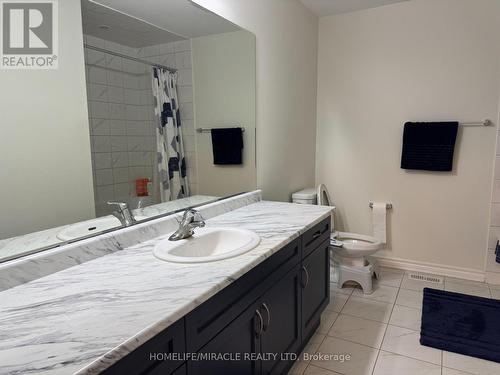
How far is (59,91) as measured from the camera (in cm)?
118

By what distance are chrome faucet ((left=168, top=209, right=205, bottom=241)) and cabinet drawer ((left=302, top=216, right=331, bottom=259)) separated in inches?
21.9

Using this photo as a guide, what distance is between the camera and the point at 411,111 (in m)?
2.94

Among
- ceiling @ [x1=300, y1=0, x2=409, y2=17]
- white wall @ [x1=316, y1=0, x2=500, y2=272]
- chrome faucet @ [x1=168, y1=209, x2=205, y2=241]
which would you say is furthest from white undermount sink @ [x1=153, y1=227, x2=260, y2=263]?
ceiling @ [x1=300, y1=0, x2=409, y2=17]

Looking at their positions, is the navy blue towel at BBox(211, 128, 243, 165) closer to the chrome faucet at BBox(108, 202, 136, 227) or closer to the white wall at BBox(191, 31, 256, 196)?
the white wall at BBox(191, 31, 256, 196)

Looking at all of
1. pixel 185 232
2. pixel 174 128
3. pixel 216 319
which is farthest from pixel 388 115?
pixel 216 319

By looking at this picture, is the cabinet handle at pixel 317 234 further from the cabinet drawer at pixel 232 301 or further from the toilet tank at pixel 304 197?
the toilet tank at pixel 304 197

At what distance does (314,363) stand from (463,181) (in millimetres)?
2016

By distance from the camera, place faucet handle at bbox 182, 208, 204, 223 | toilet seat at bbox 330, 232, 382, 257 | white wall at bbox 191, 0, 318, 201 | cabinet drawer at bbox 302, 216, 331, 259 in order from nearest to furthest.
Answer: faucet handle at bbox 182, 208, 204, 223, cabinet drawer at bbox 302, 216, 331, 259, white wall at bbox 191, 0, 318, 201, toilet seat at bbox 330, 232, 382, 257

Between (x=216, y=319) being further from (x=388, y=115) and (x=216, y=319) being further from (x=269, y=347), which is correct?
(x=388, y=115)

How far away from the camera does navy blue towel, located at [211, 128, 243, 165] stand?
6.75 feet

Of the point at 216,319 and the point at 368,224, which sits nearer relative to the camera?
the point at 216,319

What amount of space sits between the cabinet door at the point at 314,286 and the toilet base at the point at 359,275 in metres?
0.59

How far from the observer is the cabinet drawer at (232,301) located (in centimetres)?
99

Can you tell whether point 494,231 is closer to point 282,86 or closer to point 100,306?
point 282,86
